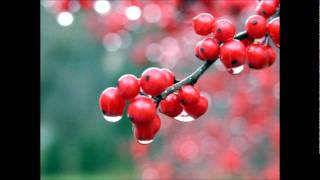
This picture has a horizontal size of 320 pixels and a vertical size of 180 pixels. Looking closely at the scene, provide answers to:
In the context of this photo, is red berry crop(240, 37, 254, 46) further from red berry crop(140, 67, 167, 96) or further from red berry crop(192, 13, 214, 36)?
red berry crop(140, 67, 167, 96)

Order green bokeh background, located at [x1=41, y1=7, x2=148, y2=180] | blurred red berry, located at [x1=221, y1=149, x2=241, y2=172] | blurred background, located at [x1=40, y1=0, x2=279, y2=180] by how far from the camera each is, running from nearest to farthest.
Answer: blurred red berry, located at [x1=221, y1=149, x2=241, y2=172], blurred background, located at [x1=40, y1=0, x2=279, y2=180], green bokeh background, located at [x1=41, y1=7, x2=148, y2=180]

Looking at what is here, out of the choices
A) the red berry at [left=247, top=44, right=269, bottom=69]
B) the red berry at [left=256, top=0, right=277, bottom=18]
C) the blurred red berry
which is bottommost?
the blurred red berry

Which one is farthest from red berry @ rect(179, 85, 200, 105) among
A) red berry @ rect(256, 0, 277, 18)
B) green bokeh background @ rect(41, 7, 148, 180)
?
green bokeh background @ rect(41, 7, 148, 180)

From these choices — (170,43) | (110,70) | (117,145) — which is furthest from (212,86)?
(117,145)

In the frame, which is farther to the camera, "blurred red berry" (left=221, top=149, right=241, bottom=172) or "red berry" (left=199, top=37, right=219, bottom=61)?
"blurred red berry" (left=221, top=149, right=241, bottom=172)

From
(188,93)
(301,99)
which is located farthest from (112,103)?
(301,99)

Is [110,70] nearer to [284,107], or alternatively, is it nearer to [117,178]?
[117,178]

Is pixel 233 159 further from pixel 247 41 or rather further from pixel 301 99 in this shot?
pixel 301 99
